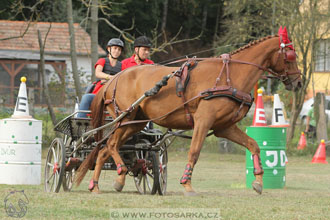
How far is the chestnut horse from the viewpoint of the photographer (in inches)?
356

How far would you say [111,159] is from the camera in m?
10.5

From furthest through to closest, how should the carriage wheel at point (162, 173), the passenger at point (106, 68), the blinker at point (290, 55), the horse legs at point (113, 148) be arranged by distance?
the passenger at point (106, 68) < the carriage wheel at point (162, 173) < the horse legs at point (113, 148) < the blinker at point (290, 55)

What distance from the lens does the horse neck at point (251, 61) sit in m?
9.21

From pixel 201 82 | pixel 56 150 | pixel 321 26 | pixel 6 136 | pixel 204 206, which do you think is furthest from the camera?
pixel 321 26

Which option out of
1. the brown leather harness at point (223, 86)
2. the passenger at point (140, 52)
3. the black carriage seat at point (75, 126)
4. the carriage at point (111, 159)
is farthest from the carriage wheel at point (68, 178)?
the brown leather harness at point (223, 86)

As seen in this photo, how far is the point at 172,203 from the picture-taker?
26.0 feet

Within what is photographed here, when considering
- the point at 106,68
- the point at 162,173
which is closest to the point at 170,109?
the point at 162,173

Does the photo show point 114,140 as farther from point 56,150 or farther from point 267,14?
point 267,14

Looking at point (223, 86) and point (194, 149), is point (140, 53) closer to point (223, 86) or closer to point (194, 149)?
point (223, 86)

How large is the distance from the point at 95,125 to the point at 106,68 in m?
1.07

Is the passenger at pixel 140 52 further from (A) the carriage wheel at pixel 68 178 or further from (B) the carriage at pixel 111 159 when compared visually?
(A) the carriage wheel at pixel 68 178

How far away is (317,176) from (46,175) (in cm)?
697

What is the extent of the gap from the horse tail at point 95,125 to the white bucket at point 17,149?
70.6 inches

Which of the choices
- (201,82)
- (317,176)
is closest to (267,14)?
(317,176)
